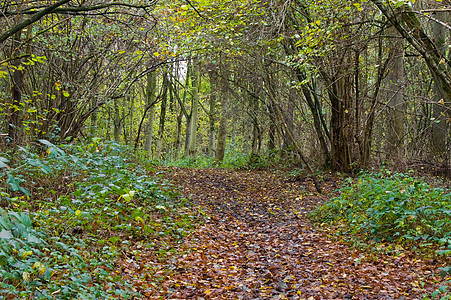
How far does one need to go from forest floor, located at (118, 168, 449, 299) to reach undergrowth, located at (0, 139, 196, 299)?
47cm

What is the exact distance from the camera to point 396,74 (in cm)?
1191

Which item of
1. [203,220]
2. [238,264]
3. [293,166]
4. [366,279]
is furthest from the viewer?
[293,166]

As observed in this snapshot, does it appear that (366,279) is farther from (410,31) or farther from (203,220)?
(410,31)

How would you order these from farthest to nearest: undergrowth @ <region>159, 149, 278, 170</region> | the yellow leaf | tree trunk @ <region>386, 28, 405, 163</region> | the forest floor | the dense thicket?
1. undergrowth @ <region>159, 149, 278, 170</region>
2. tree trunk @ <region>386, 28, 405, 163</region>
3. the dense thicket
4. the forest floor
5. the yellow leaf

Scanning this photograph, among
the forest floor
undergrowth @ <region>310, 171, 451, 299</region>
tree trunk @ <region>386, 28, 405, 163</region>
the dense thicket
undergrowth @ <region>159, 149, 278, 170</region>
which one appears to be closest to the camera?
the forest floor

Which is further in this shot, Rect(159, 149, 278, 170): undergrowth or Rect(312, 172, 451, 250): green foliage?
Rect(159, 149, 278, 170): undergrowth

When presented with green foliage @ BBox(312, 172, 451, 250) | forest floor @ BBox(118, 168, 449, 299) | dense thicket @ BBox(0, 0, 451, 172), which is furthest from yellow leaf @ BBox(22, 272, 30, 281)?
green foliage @ BBox(312, 172, 451, 250)

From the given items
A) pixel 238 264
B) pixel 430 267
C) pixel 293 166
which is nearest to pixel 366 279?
pixel 430 267

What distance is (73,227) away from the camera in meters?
4.93

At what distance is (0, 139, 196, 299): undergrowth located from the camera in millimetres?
3049

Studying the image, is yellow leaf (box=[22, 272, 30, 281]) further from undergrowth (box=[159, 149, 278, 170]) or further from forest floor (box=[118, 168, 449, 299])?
undergrowth (box=[159, 149, 278, 170])

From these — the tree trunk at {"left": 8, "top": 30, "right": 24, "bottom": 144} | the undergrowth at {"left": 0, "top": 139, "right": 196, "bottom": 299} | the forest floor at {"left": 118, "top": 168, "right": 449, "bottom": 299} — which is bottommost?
the forest floor at {"left": 118, "top": 168, "right": 449, "bottom": 299}

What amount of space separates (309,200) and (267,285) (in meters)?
5.26

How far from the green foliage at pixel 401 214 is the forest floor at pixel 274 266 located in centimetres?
40
